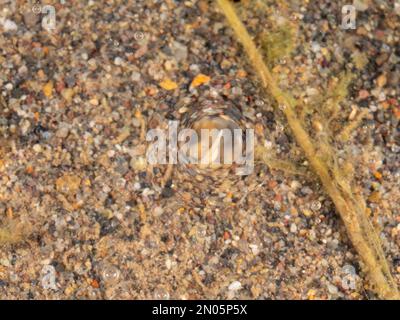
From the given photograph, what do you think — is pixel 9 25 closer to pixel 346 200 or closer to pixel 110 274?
pixel 110 274

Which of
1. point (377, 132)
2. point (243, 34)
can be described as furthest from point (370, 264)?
point (243, 34)

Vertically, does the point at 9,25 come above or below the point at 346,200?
above

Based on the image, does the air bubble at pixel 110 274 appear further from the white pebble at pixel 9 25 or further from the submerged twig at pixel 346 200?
the white pebble at pixel 9 25

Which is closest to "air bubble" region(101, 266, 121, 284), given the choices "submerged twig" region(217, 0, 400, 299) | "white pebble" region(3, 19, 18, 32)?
"submerged twig" region(217, 0, 400, 299)

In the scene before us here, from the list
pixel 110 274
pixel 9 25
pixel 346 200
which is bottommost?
pixel 110 274

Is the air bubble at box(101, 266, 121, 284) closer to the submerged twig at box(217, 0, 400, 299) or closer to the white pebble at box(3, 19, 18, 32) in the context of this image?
the submerged twig at box(217, 0, 400, 299)

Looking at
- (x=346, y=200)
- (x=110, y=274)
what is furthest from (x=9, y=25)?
(x=346, y=200)

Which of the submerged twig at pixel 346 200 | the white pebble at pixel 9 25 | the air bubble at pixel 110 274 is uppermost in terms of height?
the white pebble at pixel 9 25

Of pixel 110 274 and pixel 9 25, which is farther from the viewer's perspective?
pixel 9 25

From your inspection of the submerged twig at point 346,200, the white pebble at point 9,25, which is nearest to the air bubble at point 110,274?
the submerged twig at point 346,200
